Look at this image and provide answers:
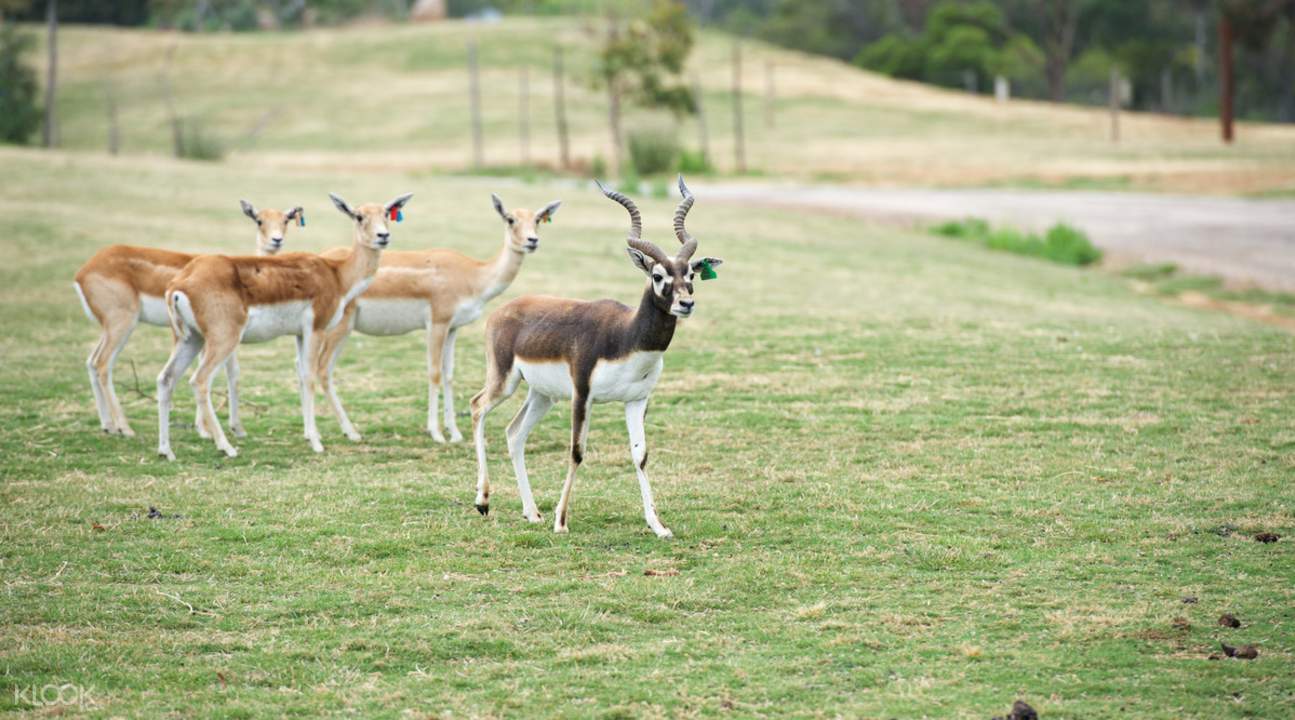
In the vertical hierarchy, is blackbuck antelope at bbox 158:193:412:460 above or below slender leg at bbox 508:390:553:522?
above

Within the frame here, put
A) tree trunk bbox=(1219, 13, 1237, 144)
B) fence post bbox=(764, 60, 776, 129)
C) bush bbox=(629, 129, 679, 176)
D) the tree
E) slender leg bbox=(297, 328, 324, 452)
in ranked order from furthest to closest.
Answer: fence post bbox=(764, 60, 776, 129), the tree, tree trunk bbox=(1219, 13, 1237, 144), bush bbox=(629, 129, 679, 176), slender leg bbox=(297, 328, 324, 452)

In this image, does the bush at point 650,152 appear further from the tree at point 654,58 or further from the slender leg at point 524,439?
the slender leg at point 524,439

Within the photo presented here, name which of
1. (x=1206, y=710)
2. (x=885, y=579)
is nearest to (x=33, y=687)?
(x=885, y=579)

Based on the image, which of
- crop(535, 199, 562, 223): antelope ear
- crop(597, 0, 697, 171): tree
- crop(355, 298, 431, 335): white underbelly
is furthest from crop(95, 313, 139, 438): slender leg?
crop(597, 0, 697, 171): tree

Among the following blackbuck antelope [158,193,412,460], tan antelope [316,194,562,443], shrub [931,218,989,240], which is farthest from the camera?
shrub [931,218,989,240]

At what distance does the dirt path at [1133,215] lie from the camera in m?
23.7

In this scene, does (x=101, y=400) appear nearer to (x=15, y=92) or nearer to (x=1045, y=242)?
(x=1045, y=242)

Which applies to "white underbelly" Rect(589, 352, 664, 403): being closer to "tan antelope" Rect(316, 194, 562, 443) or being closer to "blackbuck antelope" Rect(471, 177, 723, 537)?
"blackbuck antelope" Rect(471, 177, 723, 537)

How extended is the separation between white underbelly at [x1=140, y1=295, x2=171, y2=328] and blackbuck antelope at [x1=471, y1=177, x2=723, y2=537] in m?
3.94

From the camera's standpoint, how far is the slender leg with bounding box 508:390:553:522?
9078 mm

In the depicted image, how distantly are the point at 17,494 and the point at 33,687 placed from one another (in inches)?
142

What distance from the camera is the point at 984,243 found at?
27.4m

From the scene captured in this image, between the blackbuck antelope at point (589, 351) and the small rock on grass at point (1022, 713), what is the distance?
9.89 feet

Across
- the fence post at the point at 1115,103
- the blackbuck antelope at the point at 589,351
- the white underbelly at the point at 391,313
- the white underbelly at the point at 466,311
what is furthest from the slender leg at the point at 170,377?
the fence post at the point at 1115,103
